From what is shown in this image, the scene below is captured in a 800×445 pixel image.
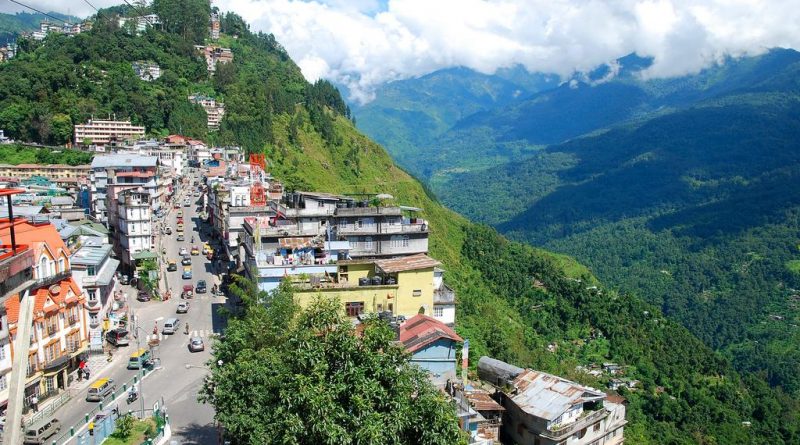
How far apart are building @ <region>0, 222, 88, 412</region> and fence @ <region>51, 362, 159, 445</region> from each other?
301cm

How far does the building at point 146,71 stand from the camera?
371ft

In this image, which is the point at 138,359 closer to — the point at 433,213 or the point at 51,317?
the point at 51,317

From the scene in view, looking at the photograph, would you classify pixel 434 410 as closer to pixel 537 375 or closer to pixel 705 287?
pixel 537 375

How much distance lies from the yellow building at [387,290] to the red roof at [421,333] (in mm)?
3478

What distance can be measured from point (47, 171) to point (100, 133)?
1415cm

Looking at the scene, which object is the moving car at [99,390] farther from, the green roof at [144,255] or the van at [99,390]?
the green roof at [144,255]

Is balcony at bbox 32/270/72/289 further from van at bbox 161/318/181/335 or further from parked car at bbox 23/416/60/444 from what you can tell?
parked car at bbox 23/416/60/444

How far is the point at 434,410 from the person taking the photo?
18.0 m

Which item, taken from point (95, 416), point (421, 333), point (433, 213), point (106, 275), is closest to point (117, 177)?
point (106, 275)

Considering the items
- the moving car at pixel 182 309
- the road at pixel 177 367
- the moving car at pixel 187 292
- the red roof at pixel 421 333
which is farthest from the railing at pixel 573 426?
the moving car at pixel 187 292

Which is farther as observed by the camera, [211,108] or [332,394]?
[211,108]

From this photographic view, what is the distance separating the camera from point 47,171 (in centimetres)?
8088

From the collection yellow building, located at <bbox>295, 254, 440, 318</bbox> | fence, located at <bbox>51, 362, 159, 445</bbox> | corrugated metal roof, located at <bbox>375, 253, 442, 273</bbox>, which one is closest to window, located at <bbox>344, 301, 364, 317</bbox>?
yellow building, located at <bbox>295, 254, 440, 318</bbox>

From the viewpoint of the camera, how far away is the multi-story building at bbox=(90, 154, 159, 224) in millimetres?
61000
